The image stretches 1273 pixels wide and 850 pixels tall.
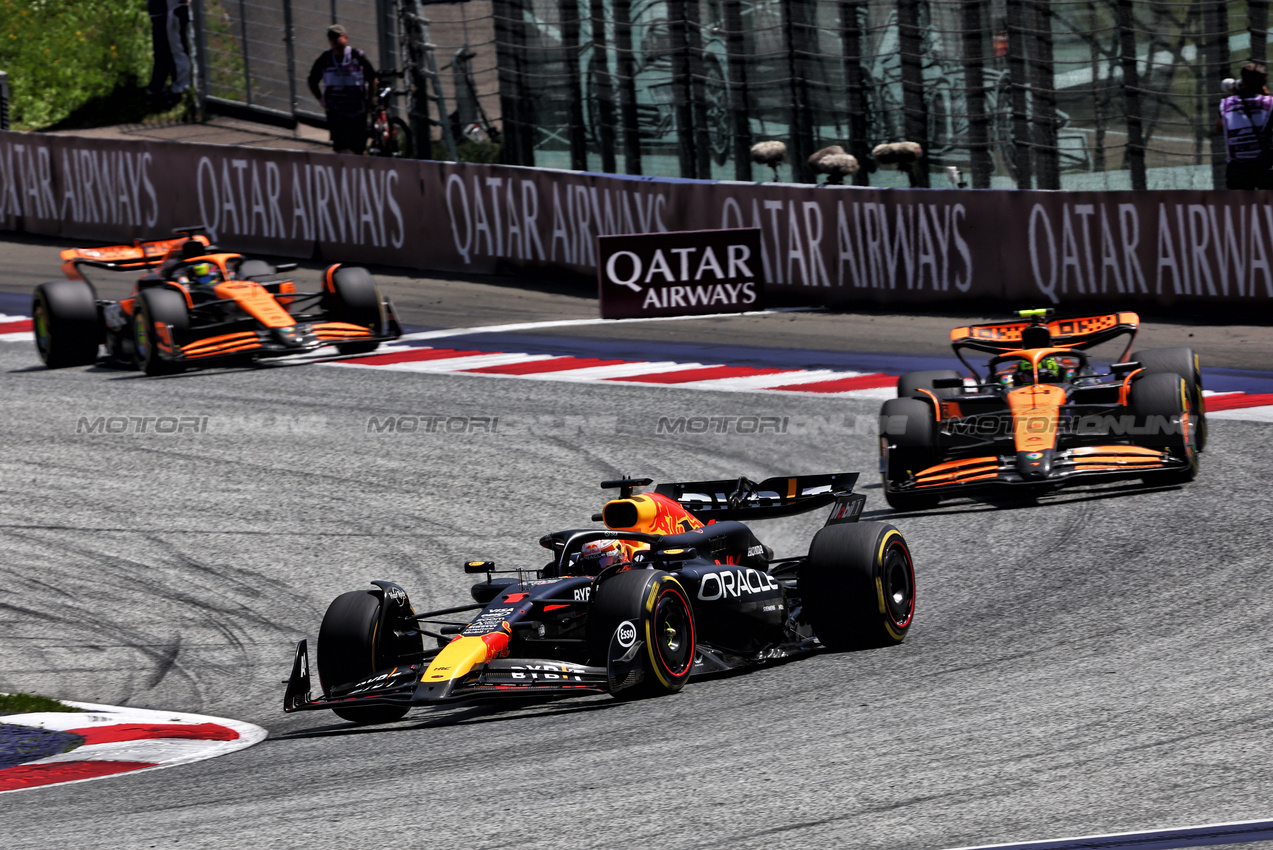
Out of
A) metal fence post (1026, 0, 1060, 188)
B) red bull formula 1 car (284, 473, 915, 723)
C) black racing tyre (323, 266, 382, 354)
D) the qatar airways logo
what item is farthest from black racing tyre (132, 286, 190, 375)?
red bull formula 1 car (284, 473, 915, 723)

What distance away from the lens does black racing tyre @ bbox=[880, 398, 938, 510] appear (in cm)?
1199

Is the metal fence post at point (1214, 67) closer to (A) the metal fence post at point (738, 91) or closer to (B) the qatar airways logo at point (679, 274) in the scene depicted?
(B) the qatar airways logo at point (679, 274)

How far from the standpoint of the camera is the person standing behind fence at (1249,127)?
17.3 meters

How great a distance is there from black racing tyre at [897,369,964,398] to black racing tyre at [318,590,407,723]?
536cm

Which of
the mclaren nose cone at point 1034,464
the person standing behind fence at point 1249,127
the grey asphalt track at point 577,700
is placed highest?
the person standing behind fence at point 1249,127

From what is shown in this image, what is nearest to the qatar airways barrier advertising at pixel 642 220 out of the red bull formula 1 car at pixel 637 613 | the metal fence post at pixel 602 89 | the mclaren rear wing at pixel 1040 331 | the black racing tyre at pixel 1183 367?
the metal fence post at pixel 602 89

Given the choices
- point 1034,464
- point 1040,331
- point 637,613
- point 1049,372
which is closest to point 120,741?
point 637,613

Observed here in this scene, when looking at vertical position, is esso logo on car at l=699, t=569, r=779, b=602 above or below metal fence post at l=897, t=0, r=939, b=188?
below

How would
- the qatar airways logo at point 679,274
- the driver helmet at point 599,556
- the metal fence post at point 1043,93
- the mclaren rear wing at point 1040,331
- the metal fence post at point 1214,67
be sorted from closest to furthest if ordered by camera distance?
the driver helmet at point 599,556 → the mclaren rear wing at point 1040,331 → the metal fence post at point 1214,67 → the metal fence post at point 1043,93 → the qatar airways logo at point 679,274

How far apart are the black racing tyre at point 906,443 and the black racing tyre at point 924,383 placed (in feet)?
1.50

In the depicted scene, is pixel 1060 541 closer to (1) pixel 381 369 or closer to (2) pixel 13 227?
(1) pixel 381 369

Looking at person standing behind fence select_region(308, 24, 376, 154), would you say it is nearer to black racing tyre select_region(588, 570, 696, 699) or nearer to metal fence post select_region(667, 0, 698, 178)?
metal fence post select_region(667, 0, 698, 178)

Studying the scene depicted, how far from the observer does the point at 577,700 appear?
8188 millimetres

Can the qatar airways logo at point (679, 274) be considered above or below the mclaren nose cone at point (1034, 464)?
above
